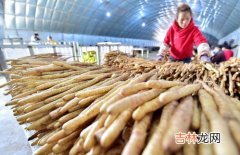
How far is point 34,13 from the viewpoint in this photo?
11.9 metres

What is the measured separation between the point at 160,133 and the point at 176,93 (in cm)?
21

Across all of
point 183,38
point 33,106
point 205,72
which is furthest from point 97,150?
point 183,38

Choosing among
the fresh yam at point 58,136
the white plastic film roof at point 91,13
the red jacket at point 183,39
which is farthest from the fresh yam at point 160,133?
the white plastic film roof at point 91,13

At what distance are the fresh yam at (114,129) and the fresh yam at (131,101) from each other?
0.02 meters

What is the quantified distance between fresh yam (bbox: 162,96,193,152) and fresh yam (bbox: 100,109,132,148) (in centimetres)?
14

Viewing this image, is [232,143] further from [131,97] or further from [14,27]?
[14,27]

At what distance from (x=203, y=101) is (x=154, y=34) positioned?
31807 mm

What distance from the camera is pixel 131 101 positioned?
69cm

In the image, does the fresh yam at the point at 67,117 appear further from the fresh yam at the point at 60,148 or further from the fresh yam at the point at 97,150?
the fresh yam at the point at 97,150

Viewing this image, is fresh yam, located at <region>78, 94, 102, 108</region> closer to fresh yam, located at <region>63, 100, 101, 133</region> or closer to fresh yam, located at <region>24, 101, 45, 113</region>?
fresh yam, located at <region>63, 100, 101, 133</region>

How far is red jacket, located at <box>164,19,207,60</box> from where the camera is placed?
7.28 feet

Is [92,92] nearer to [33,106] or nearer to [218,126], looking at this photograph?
[33,106]

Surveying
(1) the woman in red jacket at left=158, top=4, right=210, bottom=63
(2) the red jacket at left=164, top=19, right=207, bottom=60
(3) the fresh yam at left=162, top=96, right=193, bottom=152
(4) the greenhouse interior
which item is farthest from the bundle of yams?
(2) the red jacket at left=164, top=19, right=207, bottom=60

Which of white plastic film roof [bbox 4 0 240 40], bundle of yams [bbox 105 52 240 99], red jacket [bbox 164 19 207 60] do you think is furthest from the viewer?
white plastic film roof [bbox 4 0 240 40]
